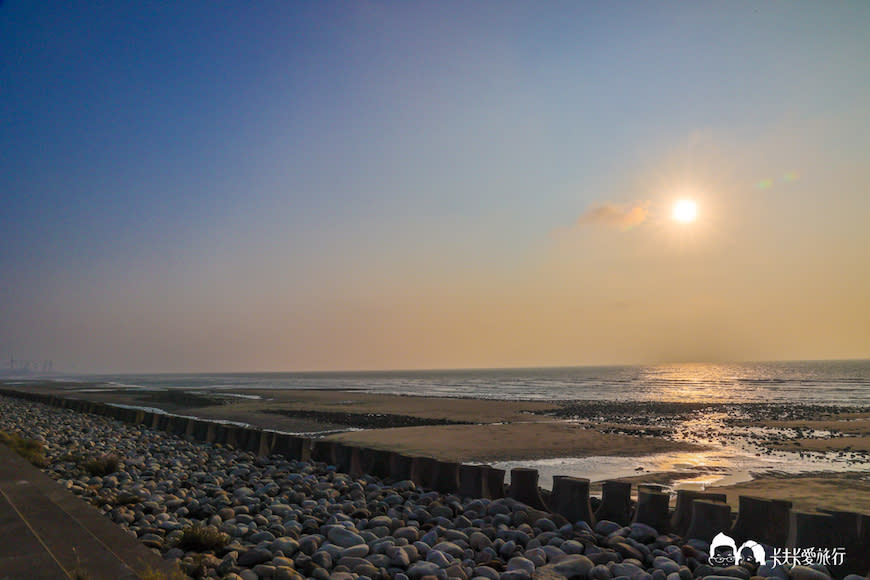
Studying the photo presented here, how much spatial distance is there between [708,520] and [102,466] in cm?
1026

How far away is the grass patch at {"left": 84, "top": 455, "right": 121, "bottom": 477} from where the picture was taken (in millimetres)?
10531

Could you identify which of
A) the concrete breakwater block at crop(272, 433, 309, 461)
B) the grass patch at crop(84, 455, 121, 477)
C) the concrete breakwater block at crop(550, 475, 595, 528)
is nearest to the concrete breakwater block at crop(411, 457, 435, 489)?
the concrete breakwater block at crop(550, 475, 595, 528)

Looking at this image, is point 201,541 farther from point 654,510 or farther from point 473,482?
point 654,510

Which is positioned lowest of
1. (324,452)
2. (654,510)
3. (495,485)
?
(324,452)

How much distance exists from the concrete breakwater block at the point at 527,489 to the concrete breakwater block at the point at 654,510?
1398 millimetres

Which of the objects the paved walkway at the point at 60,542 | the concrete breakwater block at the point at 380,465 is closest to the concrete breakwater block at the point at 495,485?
the concrete breakwater block at the point at 380,465

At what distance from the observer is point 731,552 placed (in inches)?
249

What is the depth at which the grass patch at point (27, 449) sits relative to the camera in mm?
11094

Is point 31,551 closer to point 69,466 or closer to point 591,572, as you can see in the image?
point 591,572

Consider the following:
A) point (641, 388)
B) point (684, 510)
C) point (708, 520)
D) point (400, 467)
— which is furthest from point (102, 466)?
point (641, 388)

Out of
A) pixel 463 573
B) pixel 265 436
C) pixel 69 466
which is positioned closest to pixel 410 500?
pixel 463 573

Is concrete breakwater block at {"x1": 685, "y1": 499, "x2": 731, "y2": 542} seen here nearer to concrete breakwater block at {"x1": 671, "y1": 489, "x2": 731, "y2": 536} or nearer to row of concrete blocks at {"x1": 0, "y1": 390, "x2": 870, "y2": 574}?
row of concrete blocks at {"x1": 0, "y1": 390, "x2": 870, "y2": 574}

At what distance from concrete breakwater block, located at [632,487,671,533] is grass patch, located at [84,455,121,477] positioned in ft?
30.5

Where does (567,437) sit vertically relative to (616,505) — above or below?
below
